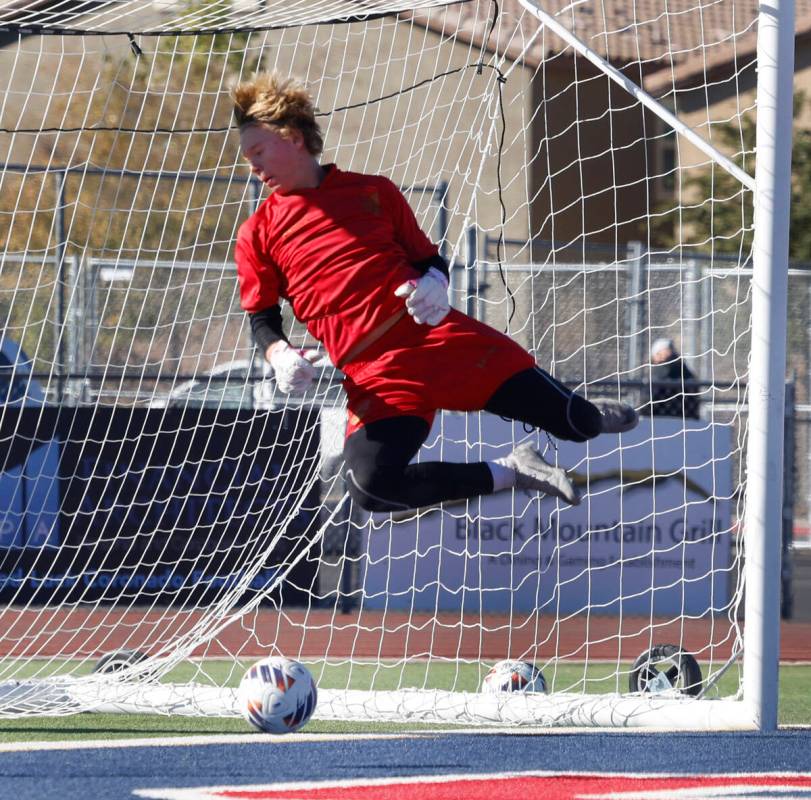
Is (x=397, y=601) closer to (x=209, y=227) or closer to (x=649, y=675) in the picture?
(x=649, y=675)

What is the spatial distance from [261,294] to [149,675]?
1.87 meters

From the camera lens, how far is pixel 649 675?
20.4ft

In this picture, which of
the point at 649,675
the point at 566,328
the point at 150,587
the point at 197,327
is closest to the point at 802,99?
the point at 566,328

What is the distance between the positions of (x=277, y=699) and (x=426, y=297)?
1.54 m

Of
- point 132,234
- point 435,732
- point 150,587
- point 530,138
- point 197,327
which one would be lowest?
point 435,732

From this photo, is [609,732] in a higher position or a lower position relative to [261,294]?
lower

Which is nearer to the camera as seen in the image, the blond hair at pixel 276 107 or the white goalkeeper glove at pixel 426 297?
the white goalkeeper glove at pixel 426 297

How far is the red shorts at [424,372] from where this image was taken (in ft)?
16.0

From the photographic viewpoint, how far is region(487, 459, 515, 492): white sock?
196 inches

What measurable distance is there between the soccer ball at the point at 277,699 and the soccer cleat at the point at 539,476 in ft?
3.47

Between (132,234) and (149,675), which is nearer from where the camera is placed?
(149,675)

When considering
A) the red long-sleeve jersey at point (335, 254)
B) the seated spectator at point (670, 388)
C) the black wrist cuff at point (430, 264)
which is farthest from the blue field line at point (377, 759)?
the seated spectator at point (670, 388)

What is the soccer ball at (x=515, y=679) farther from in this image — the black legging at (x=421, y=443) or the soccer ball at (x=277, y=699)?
the black legging at (x=421, y=443)

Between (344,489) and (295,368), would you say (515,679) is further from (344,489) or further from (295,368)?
(344,489)
